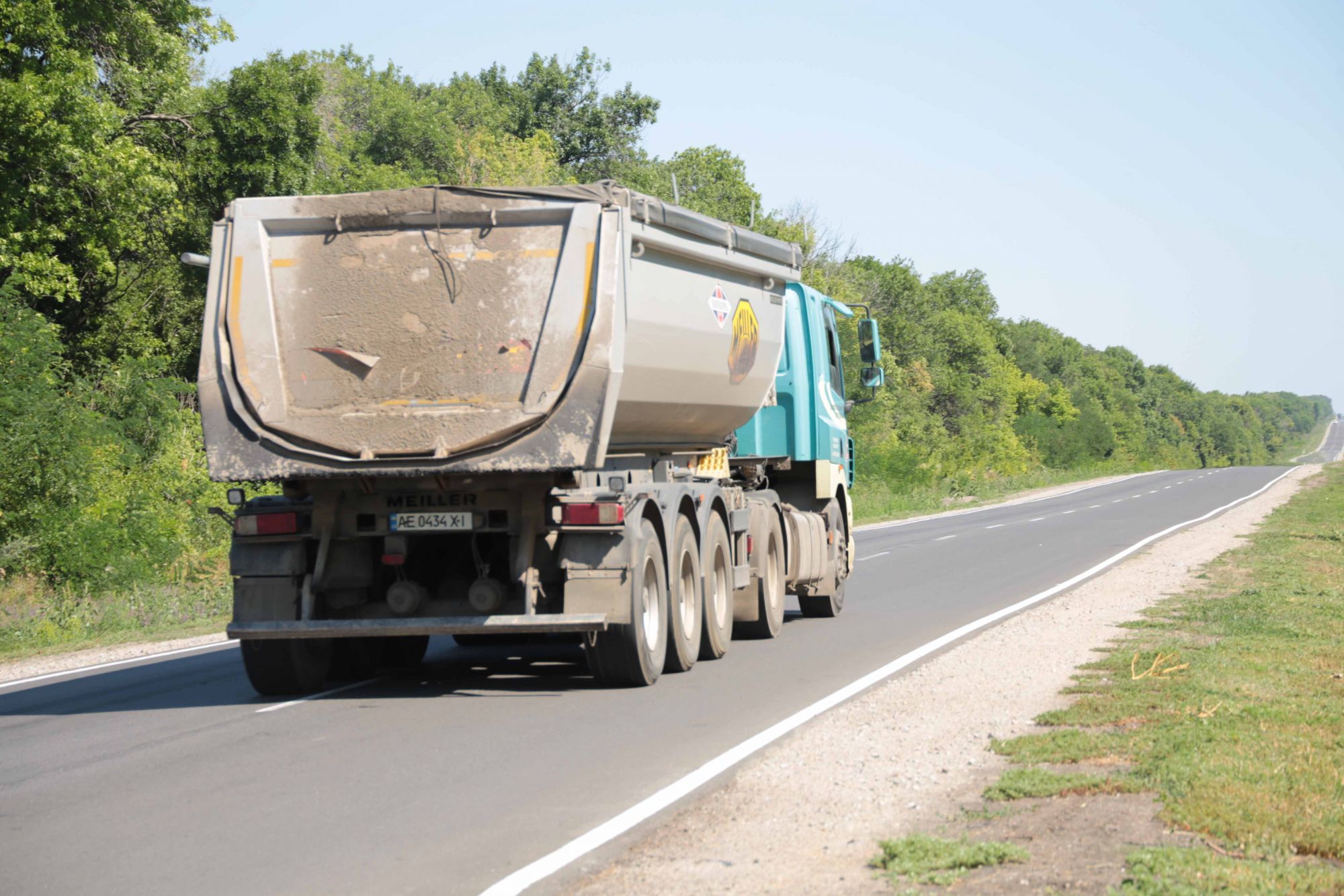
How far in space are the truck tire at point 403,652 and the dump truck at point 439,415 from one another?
1.53 m

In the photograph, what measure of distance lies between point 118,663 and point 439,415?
19.5 ft

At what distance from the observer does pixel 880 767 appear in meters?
7.72

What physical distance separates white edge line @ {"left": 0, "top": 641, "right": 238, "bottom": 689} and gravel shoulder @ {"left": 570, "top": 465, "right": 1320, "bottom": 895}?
7569mm

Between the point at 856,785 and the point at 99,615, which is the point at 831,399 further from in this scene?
the point at 856,785

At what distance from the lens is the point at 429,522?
1052 centimetres

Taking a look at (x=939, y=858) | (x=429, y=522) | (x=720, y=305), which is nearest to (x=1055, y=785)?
(x=939, y=858)

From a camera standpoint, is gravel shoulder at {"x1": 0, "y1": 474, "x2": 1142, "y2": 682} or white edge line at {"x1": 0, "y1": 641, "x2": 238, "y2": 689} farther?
gravel shoulder at {"x1": 0, "y1": 474, "x2": 1142, "y2": 682}

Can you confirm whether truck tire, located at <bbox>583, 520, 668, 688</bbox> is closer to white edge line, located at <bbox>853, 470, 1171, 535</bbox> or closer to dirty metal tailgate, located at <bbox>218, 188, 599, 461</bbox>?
dirty metal tailgate, located at <bbox>218, 188, 599, 461</bbox>

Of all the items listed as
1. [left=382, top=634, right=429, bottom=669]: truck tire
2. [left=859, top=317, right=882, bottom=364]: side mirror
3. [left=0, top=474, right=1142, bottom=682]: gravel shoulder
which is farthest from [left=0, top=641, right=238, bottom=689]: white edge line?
[left=859, top=317, right=882, bottom=364]: side mirror

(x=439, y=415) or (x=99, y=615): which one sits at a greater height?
(x=439, y=415)

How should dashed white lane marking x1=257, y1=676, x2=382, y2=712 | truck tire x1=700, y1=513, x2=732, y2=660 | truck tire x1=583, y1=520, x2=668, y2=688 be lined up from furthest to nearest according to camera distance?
truck tire x1=700, y1=513, x2=732, y2=660, truck tire x1=583, y1=520, x2=668, y2=688, dashed white lane marking x1=257, y1=676, x2=382, y2=712

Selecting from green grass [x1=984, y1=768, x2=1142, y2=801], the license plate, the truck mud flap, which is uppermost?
the license plate

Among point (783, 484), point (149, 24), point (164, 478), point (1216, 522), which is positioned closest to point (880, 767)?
point (783, 484)

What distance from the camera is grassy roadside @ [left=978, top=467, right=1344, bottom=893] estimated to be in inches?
211
